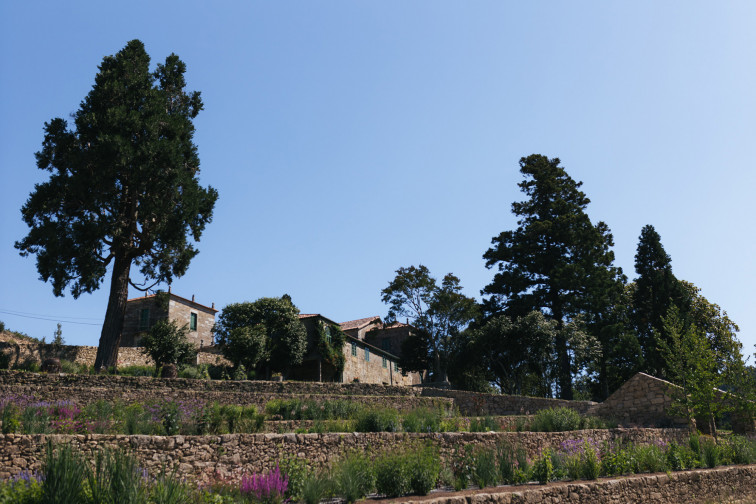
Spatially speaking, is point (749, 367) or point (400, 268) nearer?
point (749, 367)

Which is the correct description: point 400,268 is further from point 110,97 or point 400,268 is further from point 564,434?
point 564,434

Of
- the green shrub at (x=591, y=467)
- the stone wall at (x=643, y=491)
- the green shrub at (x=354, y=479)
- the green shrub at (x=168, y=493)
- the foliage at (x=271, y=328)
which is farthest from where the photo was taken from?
the foliage at (x=271, y=328)

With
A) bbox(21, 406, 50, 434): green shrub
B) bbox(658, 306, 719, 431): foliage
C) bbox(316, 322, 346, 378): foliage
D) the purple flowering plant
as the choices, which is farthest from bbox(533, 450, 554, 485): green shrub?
bbox(316, 322, 346, 378): foliage

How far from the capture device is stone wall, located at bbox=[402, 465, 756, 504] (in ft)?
29.0

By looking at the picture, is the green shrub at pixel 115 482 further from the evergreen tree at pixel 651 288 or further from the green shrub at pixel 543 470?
the evergreen tree at pixel 651 288

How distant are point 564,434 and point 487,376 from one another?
89.6 feet

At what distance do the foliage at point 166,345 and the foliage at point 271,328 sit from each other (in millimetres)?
3033

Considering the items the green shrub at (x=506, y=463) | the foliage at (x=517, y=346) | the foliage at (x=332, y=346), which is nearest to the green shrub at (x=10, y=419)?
the green shrub at (x=506, y=463)

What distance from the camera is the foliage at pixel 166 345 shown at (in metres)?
28.1

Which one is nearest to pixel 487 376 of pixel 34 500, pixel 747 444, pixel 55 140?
pixel 747 444

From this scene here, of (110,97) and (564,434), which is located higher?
(110,97)

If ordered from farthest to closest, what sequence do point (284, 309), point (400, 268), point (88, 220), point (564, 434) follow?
point (400, 268) → point (284, 309) → point (88, 220) → point (564, 434)

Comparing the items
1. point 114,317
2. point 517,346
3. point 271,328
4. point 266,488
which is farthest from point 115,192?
point 517,346

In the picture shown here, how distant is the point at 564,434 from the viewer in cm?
1492
